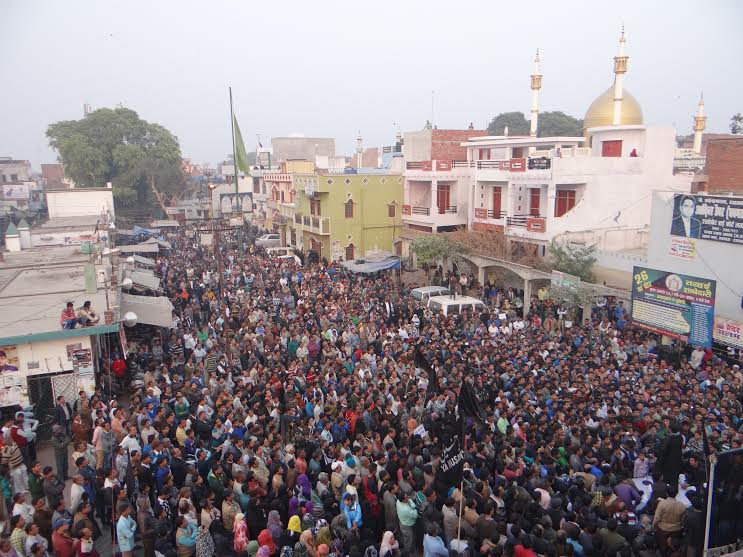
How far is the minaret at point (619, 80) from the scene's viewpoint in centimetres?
2914

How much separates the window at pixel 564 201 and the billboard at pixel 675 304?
791 centimetres

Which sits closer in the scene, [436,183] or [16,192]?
[436,183]

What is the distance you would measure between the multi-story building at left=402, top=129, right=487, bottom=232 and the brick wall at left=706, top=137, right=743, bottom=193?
37.2ft

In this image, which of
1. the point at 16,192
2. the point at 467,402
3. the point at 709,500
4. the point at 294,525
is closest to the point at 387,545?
the point at 294,525

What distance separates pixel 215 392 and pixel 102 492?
12.1 feet

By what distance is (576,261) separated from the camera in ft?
64.8

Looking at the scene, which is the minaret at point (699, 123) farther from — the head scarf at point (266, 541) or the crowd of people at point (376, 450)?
the head scarf at point (266, 541)

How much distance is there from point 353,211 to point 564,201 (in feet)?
42.0

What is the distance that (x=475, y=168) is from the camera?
28.3m

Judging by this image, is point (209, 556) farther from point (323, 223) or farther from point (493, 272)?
point (323, 223)

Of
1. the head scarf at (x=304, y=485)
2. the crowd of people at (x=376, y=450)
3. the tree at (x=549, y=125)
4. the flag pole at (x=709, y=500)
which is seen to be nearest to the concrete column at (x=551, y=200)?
the crowd of people at (x=376, y=450)

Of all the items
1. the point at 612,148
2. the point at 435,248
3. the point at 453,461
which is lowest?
the point at 453,461

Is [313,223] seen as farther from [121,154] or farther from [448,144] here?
[121,154]

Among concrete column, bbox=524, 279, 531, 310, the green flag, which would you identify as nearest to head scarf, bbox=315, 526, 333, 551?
the green flag
